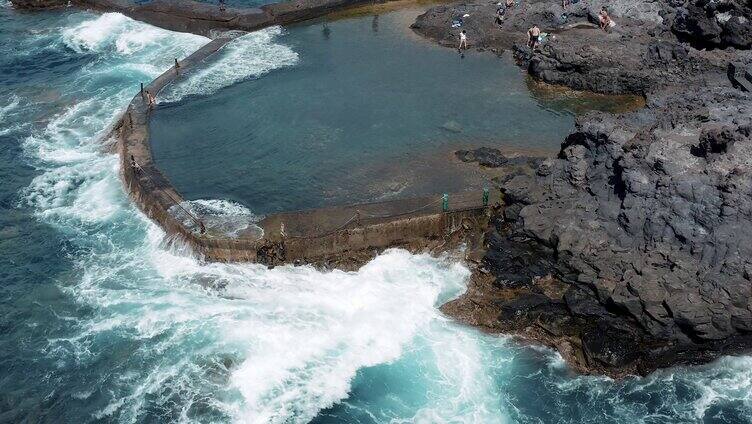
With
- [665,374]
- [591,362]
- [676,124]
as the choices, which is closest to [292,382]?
[591,362]

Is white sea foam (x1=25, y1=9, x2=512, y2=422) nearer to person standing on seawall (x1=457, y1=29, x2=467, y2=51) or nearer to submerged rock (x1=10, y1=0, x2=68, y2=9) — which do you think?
person standing on seawall (x1=457, y1=29, x2=467, y2=51)

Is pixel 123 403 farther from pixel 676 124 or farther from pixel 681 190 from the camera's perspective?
pixel 676 124

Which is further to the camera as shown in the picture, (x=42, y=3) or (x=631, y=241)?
(x=42, y=3)

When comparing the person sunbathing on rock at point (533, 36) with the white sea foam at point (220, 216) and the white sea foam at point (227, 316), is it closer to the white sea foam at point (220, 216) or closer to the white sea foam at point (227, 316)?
the white sea foam at point (227, 316)

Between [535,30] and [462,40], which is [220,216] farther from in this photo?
[535,30]

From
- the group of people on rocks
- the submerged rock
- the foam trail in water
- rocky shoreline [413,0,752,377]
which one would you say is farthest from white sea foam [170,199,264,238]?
the submerged rock

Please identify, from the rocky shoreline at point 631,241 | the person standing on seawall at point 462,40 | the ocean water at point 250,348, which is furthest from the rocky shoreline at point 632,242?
the person standing on seawall at point 462,40

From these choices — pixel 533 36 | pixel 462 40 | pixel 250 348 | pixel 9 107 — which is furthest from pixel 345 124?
pixel 9 107
